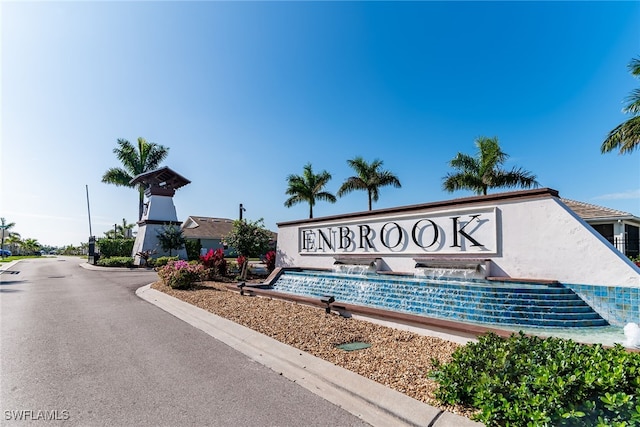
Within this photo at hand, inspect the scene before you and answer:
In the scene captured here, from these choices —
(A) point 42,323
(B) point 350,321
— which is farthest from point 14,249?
(B) point 350,321

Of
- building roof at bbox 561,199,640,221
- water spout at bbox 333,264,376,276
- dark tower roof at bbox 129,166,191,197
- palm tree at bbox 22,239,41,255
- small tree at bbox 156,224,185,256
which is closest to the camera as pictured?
water spout at bbox 333,264,376,276

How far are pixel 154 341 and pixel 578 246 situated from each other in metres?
8.40

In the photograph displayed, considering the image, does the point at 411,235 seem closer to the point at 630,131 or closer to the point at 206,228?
the point at 630,131

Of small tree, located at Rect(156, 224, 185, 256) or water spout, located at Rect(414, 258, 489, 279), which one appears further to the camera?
small tree, located at Rect(156, 224, 185, 256)

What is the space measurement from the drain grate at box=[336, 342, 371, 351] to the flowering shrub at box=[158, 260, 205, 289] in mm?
9024

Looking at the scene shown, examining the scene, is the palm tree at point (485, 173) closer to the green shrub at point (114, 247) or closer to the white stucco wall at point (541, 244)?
the white stucco wall at point (541, 244)

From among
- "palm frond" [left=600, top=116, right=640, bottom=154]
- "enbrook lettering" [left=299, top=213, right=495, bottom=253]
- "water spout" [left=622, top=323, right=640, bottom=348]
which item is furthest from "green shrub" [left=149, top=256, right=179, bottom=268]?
"palm frond" [left=600, top=116, right=640, bottom=154]

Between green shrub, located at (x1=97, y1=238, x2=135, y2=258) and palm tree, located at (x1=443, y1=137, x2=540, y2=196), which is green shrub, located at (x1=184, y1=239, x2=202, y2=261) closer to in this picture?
green shrub, located at (x1=97, y1=238, x2=135, y2=258)

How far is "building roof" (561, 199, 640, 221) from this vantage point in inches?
700

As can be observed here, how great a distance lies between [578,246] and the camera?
625 cm

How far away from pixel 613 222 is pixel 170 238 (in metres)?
30.5

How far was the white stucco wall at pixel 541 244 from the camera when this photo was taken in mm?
5992

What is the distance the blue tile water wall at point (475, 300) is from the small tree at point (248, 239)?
8.00m

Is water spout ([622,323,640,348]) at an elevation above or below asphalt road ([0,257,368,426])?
above
